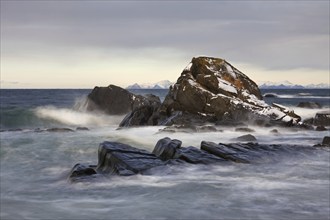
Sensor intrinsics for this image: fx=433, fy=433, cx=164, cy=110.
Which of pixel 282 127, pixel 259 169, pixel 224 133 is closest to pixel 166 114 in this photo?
pixel 224 133

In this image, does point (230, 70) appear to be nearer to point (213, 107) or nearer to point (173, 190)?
point (213, 107)

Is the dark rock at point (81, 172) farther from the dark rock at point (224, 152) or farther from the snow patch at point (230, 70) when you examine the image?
the snow patch at point (230, 70)

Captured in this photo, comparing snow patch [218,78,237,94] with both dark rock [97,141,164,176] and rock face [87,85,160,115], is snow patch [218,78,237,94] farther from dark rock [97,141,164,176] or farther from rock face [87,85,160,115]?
dark rock [97,141,164,176]

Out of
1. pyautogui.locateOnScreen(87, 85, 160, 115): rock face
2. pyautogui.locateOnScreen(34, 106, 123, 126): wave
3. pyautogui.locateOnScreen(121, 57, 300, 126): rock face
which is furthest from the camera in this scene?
pyautogui.locateOnScreen(87, 85, 160, 115): rock face

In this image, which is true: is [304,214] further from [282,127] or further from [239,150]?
[282,127]

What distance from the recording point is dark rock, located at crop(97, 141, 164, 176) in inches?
459

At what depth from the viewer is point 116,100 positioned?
32.3m

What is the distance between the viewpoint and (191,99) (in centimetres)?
2334

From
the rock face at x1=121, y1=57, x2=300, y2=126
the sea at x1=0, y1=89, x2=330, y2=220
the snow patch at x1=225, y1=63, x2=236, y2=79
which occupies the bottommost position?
the sea at x1=0, y1=89, x2=330, y2=220

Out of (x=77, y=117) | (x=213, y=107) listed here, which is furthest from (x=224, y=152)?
(x=77, y=117)

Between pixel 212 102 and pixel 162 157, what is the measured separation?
35.2ft

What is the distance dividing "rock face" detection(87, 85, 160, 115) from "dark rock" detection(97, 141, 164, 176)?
18711mm

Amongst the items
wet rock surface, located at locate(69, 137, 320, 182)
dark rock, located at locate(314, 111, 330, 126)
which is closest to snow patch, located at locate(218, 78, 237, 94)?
dark rock, located at locate(314, 111, 330, 126)

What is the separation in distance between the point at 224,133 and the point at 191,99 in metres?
3.38
